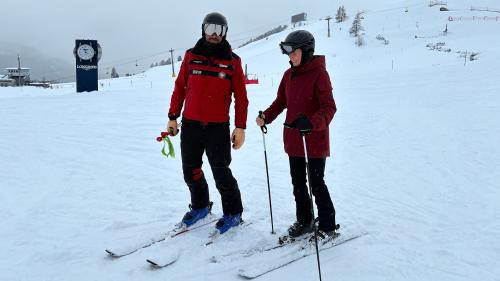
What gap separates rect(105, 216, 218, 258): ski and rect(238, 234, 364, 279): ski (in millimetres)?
1018

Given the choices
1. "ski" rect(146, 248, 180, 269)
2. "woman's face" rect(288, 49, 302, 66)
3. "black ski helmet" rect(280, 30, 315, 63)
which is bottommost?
"ski" rect(146, 248, 180, 269)

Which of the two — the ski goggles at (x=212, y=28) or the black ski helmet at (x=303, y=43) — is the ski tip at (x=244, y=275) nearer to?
the black ski helmet at (x=303, y=43)

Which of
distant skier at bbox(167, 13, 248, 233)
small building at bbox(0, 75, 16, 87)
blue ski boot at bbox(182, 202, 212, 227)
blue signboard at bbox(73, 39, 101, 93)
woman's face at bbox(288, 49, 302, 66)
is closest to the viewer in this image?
woman's face at bbox(288, 49, 302, 66)

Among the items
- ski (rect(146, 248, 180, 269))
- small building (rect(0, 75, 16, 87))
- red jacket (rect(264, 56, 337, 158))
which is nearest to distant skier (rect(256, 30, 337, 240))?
red jacket (rect(264, 56, 337, 158))

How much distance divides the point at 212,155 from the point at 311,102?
1.11 meters

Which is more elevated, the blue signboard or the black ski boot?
the blue signboard

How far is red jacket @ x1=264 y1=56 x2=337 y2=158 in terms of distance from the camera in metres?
3.69

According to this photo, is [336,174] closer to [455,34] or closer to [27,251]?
[27,251]

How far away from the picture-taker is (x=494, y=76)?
1488 cm

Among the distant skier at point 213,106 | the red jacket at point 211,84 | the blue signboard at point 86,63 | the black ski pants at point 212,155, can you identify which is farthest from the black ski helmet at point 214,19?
the blue signboard at point 86,63

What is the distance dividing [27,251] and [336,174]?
4541 mm

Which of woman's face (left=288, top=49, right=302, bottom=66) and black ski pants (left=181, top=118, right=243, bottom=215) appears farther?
black ski pants (left=181, top=118, right=243, bottom=215)

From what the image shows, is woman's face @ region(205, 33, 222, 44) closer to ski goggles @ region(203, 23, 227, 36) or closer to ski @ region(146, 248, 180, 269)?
ski goggles @ region(203, 23, 227, 36)

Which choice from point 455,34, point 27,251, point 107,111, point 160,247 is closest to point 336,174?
point 160,247
